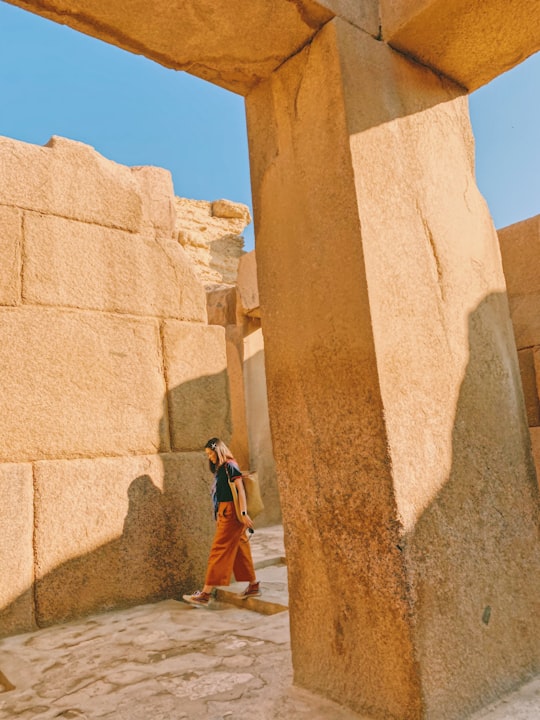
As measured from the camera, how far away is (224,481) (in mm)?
4293

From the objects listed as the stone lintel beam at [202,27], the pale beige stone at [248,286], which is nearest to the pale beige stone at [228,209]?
the pale beige stone at [248,286]

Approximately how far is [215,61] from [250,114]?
29 cm

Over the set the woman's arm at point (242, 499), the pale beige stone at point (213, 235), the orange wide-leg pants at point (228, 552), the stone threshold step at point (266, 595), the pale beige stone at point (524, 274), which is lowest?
the stone threshold step at point (266, 595)

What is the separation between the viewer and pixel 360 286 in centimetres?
203

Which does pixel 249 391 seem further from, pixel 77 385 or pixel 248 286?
pixel 77 385

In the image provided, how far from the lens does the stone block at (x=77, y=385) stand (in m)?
3.96

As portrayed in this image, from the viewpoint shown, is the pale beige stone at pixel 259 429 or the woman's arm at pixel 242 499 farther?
the pale beige stone at pixel 259 429

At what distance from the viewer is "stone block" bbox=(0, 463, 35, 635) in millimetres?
3688

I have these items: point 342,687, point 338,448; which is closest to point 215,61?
point 338,448

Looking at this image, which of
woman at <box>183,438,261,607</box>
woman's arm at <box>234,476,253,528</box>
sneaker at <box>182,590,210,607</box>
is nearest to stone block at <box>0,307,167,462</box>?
woman at <box>183,438,261,607</box>

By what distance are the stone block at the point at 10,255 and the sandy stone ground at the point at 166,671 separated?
2.24m

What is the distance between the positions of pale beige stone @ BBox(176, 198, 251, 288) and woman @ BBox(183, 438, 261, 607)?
38.8 feet

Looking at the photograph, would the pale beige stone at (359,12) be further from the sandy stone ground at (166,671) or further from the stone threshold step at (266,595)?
the stone threshold step at (266,595)

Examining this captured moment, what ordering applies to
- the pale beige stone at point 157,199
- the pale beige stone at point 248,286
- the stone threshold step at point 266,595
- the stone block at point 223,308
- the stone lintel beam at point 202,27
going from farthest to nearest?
the stone block at point 223,308
the pale beige stone at point 248,286
the pale beige stone at point 157,199
the stone threshold step at point 266,595
the stone lintel beam at point 202,27
